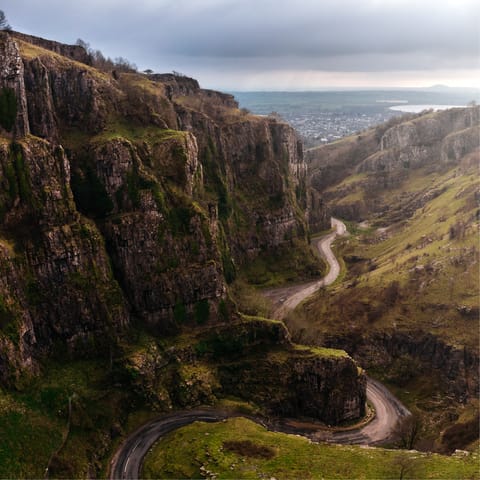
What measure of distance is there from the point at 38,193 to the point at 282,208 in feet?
379

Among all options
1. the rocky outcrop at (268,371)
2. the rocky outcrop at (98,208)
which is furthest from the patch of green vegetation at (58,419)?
the rocky outcrop at (268,371)

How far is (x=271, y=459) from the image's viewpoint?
276 feet

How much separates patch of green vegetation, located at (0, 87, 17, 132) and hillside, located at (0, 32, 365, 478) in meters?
0.24

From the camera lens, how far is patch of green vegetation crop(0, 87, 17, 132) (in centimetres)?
9725

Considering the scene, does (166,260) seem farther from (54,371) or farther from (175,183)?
(54,371)

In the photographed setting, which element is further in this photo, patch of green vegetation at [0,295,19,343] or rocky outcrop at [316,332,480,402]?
rocky outcrop at [316,332,480,402]

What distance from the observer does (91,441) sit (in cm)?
8831

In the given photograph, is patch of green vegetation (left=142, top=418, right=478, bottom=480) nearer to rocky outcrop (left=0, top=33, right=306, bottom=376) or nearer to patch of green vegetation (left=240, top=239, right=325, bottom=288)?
rocky outcrop (left=0, top=33, right=306, bottom=376)

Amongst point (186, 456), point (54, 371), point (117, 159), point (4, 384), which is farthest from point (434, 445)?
point (117, 159)

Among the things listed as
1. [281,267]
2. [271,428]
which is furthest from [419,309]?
[271,428]

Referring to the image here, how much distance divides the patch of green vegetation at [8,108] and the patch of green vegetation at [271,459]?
64921mm

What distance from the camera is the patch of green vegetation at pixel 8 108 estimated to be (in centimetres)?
9725

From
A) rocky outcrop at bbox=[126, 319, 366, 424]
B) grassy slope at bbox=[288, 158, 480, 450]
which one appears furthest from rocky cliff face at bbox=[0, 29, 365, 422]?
grassy slope at bbox=[288, 158, 480, 450]

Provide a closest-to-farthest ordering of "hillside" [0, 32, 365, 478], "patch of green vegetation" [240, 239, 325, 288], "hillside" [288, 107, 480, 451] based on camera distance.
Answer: "hillside" [0, 32, 365, 478] → "hillside" [288, 107, 480, 451] → "patch of green vegetation" [240, 239, 325, 288]
